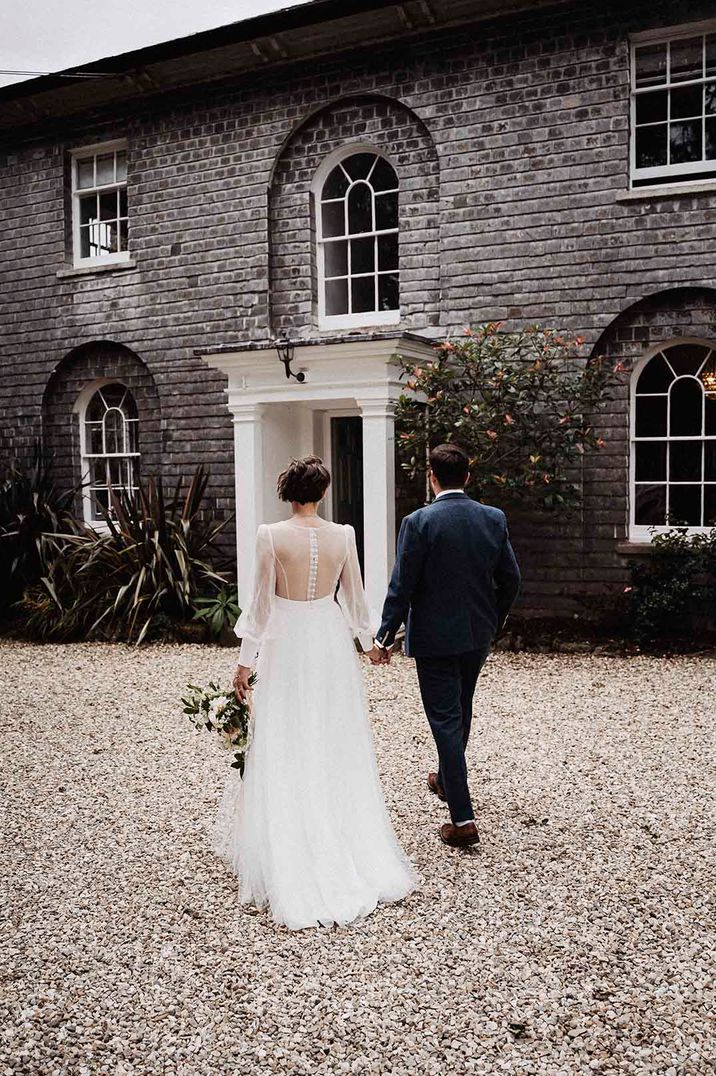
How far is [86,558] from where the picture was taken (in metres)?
10.7

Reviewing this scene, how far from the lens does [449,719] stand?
4066 mm

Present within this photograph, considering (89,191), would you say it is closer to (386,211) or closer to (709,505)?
(386,211)

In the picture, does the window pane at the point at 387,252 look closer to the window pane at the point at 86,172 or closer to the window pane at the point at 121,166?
the window pane at the point at 121,166

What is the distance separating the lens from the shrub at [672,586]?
8516 millimetres

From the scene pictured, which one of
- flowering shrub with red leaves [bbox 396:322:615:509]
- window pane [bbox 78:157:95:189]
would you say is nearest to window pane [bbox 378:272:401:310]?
flowering shrub with red leaves [bbox 396:322:615:509]

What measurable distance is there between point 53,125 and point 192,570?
6.77 metres

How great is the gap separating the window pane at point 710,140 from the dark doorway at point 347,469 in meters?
4.65

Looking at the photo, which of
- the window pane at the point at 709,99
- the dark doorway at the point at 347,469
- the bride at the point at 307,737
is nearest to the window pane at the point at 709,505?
the window pane at the point at 709,99

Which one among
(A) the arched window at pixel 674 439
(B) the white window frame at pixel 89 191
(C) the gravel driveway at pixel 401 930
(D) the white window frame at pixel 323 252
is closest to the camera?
(C) the gravel driveway at pixel 401 930

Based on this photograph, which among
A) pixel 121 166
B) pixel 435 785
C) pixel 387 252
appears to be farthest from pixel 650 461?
pixel 121 166

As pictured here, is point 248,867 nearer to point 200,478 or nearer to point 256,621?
point 256,621

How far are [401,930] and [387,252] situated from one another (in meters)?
8.64

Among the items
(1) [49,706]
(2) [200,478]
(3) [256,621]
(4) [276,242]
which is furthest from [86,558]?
(3) [256,621]

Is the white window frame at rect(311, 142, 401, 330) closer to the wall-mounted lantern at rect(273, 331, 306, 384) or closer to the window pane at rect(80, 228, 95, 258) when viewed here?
the wall-mounted lantern at rect(273, 331, 306, 384)
